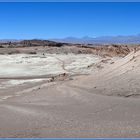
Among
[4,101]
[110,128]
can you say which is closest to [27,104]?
[4,101]

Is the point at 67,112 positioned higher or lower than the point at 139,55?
lower

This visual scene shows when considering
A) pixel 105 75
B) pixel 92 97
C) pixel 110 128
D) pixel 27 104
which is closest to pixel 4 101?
pixel 27 104

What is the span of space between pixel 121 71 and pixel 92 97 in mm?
1849

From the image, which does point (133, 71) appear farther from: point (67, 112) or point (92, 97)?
point (67, 112)

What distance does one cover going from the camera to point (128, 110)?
21.6 ft

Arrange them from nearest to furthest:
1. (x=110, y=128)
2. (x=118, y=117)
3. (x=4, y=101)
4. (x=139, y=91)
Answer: (x=110, y=128)
(x=118, y=117)
(x=139, y=91)
(x=4, y=101)

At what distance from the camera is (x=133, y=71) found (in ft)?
29.2

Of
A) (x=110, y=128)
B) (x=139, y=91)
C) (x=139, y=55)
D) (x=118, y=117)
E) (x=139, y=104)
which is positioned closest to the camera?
(x=110, y=128)

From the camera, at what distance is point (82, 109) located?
708 centimetres

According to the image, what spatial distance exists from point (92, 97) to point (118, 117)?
1.77 metres

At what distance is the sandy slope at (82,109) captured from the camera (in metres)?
5.67

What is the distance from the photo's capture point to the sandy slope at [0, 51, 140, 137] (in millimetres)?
5672

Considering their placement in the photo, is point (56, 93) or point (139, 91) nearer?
point (139, 91)

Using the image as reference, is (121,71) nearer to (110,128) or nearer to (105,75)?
(105,75)
